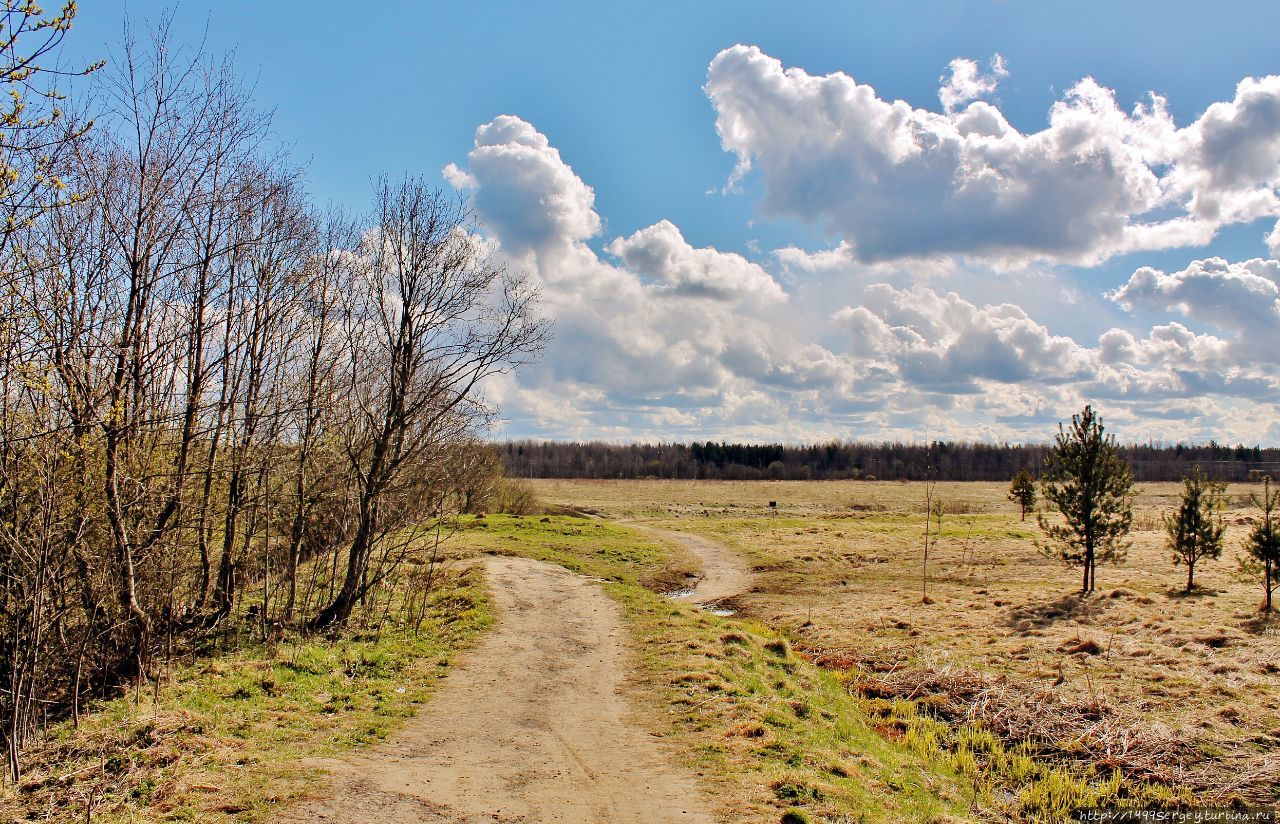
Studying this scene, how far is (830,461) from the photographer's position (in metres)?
146

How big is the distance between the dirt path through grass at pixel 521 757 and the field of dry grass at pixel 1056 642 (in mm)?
5037

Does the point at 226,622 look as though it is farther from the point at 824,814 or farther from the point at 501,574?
the point at 824,814

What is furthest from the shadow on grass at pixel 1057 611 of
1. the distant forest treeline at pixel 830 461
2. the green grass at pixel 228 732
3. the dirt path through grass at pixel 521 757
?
the distant forest treeline at pixel 830 461

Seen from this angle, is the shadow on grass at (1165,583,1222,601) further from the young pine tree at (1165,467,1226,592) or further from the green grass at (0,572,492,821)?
the green grass at (0,572,492,821)

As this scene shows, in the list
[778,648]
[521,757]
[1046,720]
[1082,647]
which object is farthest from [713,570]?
[521,757]

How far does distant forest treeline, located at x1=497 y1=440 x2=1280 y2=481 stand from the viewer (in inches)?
5000

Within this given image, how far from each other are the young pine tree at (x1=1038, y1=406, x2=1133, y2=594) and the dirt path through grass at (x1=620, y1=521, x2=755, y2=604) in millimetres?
10882

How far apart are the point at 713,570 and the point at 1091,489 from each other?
1416 cm

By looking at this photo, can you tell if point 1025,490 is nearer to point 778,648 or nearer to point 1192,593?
point 1192,593

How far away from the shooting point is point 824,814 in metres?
7.30

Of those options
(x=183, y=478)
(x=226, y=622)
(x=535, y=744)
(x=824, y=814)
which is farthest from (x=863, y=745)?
(x=226, y=622)

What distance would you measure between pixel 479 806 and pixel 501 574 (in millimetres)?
14856

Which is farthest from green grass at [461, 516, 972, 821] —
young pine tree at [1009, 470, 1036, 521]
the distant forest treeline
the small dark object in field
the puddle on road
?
the distant forest treeline

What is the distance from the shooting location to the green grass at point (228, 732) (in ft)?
22.9
